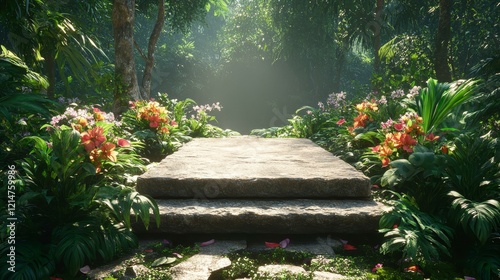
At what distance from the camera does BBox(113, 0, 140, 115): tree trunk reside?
27.3 ft

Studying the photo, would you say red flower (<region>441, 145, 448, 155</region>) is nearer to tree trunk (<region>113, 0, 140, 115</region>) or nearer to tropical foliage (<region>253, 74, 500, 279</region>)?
tropical foliage (<region>253, 74, 500, 279</region>)

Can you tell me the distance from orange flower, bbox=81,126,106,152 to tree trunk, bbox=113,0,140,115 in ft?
16.7

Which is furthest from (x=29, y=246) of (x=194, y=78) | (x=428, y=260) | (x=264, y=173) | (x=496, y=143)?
(x=194, y=78)

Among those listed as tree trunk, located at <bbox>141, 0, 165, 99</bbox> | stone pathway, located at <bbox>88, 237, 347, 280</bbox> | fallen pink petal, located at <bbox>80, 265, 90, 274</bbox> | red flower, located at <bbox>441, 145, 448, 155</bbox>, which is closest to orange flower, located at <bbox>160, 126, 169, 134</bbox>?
stone pathway, located at <bbox>88, 237, 347, 280</bbox>

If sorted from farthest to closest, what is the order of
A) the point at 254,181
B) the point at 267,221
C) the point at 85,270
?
the point at 254,181 → the point at 267,221 → the point at 85,270

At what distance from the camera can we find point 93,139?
3.36 m

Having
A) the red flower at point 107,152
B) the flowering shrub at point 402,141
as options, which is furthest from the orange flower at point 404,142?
the red flower at point 107,152

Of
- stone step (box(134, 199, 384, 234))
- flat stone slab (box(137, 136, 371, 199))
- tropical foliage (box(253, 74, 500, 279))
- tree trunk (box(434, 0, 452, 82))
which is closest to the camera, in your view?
tropical foliage (box(253, 74, 500, 279))

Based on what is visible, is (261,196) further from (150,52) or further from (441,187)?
(150,52)

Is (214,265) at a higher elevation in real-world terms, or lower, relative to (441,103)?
lower

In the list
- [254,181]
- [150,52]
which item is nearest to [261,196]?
[254,181]

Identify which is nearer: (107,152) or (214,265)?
(214,265)

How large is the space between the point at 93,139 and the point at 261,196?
1.39 m

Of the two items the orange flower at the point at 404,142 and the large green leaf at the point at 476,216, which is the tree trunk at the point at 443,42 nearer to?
the orange flower at the point at 404,142
